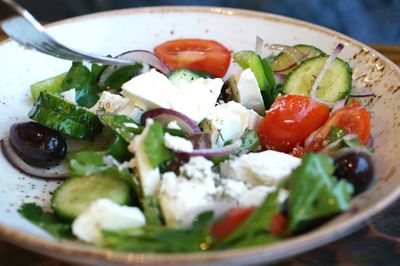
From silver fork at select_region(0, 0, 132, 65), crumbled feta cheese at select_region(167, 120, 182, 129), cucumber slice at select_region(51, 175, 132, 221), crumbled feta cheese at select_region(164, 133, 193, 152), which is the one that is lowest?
cucumber slice at select_region(51, 175, 132, 221)

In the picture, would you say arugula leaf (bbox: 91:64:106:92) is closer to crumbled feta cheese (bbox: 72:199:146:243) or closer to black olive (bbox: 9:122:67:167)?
black olive (bbox: 9:122:67:167)

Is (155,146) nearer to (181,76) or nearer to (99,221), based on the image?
(99,221)

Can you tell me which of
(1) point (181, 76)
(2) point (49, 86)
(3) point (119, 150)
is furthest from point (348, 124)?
(2) point (49, 86)

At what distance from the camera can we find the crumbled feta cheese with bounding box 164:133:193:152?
1553 millimetres

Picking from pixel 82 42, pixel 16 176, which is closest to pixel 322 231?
pixel 16 176

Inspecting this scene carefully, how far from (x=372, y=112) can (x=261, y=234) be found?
852mm

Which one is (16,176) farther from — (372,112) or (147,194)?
(372,112)

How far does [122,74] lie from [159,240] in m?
1.05

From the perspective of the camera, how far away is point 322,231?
1.28 m

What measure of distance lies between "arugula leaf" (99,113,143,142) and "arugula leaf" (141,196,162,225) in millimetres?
250

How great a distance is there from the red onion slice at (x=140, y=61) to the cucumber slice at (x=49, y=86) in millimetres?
157

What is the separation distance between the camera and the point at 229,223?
54.6 inches

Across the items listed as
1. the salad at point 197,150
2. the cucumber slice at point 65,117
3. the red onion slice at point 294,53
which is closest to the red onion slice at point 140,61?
the salad at point 197,150

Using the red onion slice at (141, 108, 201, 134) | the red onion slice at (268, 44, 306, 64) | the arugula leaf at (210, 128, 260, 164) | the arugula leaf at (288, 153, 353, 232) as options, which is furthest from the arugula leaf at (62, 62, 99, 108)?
the arugula leaf at (288, 153, 353, 232)
